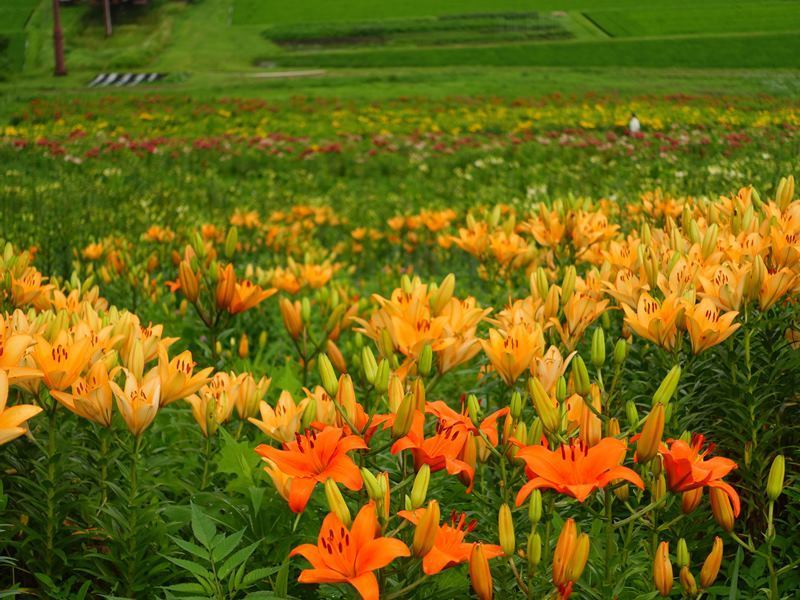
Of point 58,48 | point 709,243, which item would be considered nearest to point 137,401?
point 709,243

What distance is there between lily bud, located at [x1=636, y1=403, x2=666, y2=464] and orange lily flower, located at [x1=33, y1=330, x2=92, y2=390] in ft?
3.24

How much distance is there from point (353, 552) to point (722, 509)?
0.61m

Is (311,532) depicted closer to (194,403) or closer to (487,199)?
(194,403)

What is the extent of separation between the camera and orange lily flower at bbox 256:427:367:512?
42.0 inches

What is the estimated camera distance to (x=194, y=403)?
59.9 inches

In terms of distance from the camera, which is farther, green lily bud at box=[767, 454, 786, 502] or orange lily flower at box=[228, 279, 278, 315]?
orange lily flower at box=[228, 279, 278, 315]

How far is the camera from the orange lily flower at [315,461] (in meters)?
1.07

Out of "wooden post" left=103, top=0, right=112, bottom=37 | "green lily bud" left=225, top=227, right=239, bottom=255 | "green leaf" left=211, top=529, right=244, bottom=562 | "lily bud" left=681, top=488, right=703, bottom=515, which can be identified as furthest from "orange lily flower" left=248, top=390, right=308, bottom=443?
"wooden post" left=103, top=0, right=112, bottom=37

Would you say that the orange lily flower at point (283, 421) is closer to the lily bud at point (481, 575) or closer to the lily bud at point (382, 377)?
the lily bud at point (382, 377)

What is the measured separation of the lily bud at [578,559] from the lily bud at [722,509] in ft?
1.03

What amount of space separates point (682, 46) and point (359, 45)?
57.5 feet

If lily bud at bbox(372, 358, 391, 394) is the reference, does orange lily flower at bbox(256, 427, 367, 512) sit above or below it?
below

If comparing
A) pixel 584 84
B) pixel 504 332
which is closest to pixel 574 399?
pixel 504 332

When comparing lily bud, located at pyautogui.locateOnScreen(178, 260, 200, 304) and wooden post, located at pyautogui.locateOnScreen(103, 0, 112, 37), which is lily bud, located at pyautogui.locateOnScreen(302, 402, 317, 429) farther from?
wooden post, located at pyautogui.locateOnScreen(103, 0, 112, 37)
